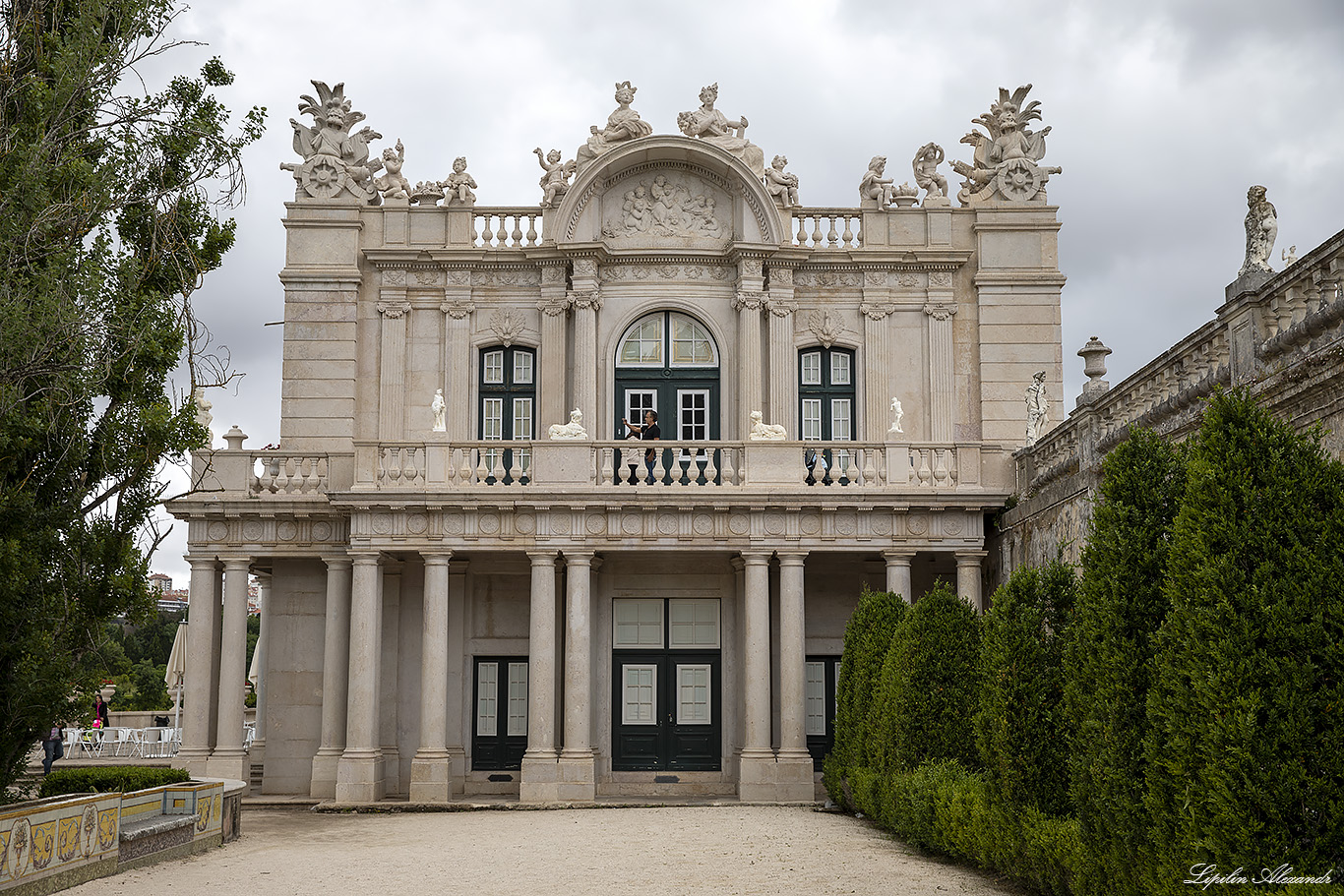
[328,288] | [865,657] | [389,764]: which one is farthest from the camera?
[328,288]

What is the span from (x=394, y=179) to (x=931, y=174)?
10.7 meters

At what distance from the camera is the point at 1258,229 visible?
1368 centimetres

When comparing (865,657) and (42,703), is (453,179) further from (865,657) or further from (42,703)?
(42,703)

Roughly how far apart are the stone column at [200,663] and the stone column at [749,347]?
1002cm

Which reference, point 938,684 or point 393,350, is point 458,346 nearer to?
point 393,350

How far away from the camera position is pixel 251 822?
789 inches

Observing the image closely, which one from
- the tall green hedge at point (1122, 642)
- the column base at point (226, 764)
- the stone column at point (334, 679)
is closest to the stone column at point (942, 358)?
the stone column at point (334, 679)

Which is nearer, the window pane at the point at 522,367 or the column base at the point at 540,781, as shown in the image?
the column base at the point at 540,781

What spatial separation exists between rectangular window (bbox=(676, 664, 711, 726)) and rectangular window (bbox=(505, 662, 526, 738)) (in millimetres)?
2909

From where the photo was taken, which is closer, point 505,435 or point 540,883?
point 540,883

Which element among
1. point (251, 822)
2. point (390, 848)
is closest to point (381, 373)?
point (251, 822)

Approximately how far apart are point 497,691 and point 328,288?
8488 mm

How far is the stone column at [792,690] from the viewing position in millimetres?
21672

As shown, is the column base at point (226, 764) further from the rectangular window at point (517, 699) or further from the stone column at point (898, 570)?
the stone column at point (898, 570)
